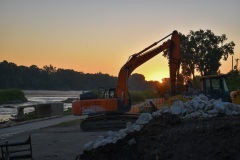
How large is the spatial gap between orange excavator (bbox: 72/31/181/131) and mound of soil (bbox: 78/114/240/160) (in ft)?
32.2

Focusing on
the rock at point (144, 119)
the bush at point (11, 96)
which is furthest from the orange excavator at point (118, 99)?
the bush at point (11, 96)

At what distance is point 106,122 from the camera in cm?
2194

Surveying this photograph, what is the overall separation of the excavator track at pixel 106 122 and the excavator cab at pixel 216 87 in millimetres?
Answer: 4071

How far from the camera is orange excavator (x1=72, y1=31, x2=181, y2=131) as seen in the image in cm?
2203

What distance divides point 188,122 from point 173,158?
2369 millimetres

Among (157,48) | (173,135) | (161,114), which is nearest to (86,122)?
(157,48)

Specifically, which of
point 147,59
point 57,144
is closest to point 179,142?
point 57,144

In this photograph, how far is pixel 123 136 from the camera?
11.5 meters

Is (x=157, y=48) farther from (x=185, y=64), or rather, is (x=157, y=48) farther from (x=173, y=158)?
(x=185, y=64)

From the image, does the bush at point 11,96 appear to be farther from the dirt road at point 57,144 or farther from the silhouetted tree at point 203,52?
the dirt road at point 57,144

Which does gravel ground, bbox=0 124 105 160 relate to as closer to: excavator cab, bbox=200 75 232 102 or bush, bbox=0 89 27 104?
excavator cab, bbox=200 75 232 102

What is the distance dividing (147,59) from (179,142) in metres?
13.2

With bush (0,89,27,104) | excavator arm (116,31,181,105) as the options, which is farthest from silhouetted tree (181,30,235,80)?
bush (0,89,27,104)

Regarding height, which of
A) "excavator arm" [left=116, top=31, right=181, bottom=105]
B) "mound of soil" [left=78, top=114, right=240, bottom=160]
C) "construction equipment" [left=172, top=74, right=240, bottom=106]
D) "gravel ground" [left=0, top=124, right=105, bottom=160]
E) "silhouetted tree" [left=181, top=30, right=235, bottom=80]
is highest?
"silhouetted tree" [left=181, top=30, right=235, bottom=80]
